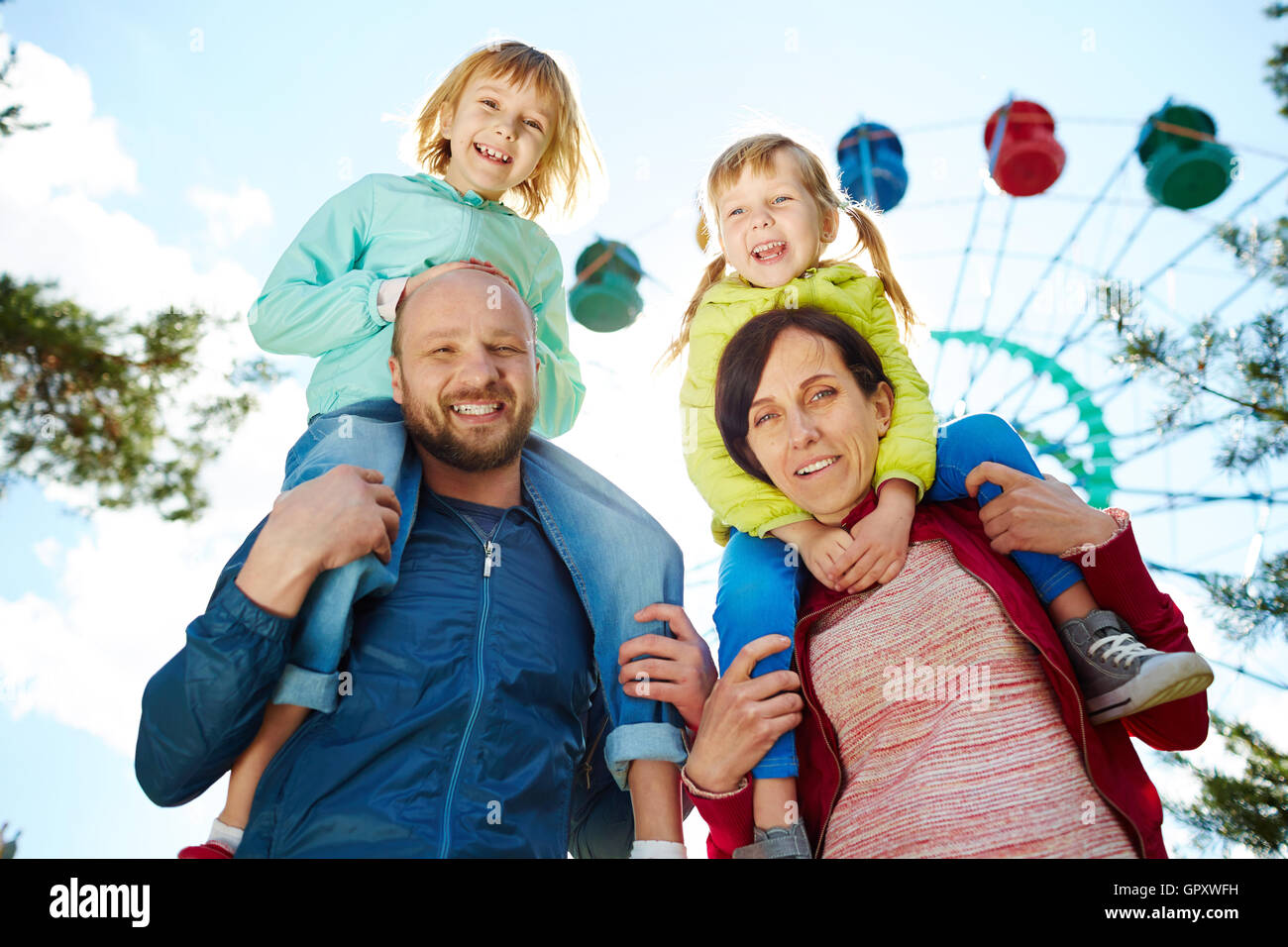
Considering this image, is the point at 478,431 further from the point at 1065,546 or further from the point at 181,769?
the point at 1065,546

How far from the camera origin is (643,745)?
2207mm

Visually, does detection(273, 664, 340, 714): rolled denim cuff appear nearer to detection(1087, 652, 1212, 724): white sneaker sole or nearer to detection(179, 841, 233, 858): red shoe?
detection(179, 841, 233, 858): red shoe

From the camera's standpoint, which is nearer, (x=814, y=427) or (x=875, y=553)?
(x=875, y=553)

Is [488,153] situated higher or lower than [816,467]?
higher

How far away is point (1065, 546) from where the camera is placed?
2.30 meters

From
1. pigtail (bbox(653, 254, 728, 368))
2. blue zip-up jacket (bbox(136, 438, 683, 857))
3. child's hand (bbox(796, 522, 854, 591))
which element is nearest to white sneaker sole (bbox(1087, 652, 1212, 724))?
child's hand (bbox(796, 522, 854, 591))

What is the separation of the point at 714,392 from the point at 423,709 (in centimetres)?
129

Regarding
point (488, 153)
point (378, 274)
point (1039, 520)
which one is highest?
point (488, 153)

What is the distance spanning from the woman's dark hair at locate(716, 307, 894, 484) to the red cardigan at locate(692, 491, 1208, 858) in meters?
0.49

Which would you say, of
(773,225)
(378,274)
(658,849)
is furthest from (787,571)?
(378,274)

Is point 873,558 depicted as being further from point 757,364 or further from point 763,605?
point 757,364

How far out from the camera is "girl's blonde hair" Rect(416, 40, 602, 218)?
10.8ft

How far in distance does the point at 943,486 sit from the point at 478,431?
126 cm
